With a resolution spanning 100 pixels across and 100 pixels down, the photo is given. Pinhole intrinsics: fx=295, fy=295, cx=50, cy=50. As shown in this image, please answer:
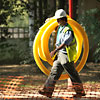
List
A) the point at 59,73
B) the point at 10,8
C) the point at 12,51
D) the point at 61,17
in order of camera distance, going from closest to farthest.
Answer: the point at 61,17 → the point at 59,73 → the point at 10,8 → the point at 12,51

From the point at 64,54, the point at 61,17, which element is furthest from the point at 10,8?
the point at 64,54

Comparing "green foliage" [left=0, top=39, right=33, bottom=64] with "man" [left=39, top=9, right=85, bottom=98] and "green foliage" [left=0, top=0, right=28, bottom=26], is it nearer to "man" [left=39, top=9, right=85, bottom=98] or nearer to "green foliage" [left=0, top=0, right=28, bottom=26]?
"green foliage" [left=0, top=0, right=28, bottom=26]

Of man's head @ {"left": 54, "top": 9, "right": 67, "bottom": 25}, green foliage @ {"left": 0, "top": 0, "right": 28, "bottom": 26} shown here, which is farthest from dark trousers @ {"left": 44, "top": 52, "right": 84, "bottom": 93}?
green foliage @ {"left": 0, "top": 0, "right": 28, "bottom": 26}

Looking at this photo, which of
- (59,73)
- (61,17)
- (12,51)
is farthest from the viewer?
(12,51)

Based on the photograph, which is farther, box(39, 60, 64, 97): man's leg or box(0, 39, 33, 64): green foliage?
box(0, 39, 33, 64): green foliage

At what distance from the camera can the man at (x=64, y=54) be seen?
5910 mm

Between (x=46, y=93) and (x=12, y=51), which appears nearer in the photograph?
(x=46, y=93)

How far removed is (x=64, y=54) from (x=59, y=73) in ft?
1.39

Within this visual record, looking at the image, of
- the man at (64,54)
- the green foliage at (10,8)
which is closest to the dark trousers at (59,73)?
the man at (64,54)

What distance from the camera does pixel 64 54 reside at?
609cm

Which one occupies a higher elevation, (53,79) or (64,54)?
(64,54)

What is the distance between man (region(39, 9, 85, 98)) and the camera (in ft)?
19.4

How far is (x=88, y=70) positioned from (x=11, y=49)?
4.47m

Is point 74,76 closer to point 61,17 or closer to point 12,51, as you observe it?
point 61,17
